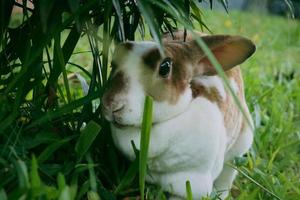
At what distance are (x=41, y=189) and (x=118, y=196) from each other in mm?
538

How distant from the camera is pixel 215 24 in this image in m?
6.93

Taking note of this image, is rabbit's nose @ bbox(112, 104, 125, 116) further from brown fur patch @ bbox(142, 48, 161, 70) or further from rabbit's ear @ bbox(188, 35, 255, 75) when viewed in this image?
rabbit's ear @ bbox(188, 35, 255, 75)

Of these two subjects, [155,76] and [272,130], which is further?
[272,130]

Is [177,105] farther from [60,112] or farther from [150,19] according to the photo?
[150,19]

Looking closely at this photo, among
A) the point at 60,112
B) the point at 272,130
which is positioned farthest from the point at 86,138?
the point at 272,130

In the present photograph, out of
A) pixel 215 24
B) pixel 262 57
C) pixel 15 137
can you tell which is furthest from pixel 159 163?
pixel 215 24

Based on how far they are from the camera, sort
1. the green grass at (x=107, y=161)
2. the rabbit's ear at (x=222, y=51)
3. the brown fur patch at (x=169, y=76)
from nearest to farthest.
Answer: the green grass at (x=107, y=161), the brown fur patch at (x=169, y=76), the rabbit's ear at (x=222, y=51)

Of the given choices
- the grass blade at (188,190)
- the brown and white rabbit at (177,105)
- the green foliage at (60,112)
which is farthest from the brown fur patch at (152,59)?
the grass blade at (188,190)

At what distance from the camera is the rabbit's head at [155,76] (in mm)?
1740

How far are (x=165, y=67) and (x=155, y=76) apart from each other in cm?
4

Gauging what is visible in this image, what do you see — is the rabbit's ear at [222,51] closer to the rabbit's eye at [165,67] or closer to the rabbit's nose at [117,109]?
the rabbit's eye at [165,67]

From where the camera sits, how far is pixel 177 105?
71.8 inches

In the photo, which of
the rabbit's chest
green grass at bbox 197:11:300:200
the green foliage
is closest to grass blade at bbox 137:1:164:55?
the green foliage

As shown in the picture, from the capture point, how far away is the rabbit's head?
1740 mm
